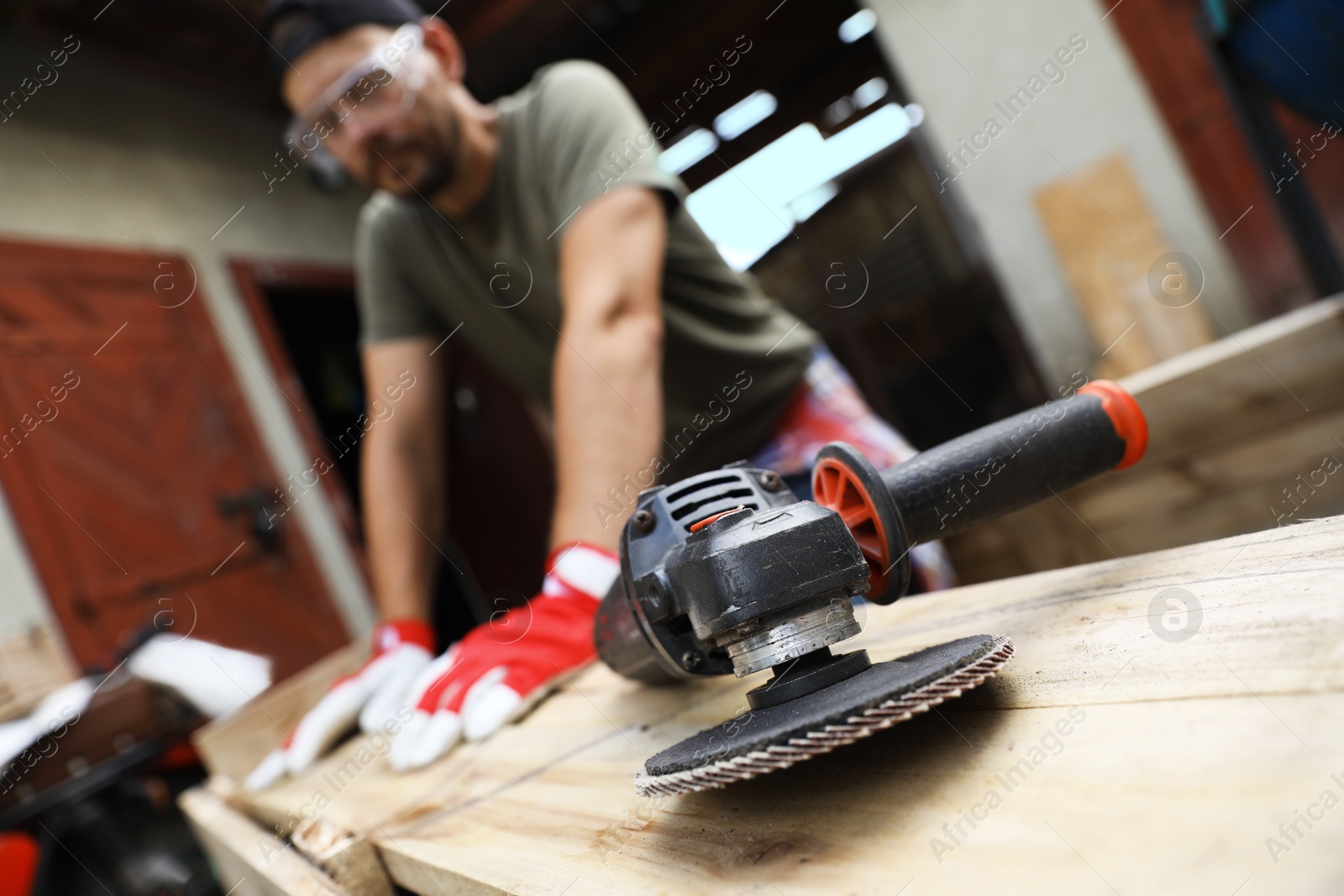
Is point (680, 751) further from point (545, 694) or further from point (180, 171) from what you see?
point (180, 171)

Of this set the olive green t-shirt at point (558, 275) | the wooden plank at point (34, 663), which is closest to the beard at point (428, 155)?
the olive green t-shirt at point (558, 275)

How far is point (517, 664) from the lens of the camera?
115 cm

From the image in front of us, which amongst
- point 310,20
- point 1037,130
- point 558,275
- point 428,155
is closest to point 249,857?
point 558,275

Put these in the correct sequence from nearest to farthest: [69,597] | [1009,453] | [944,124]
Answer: [1009,453] < [69,597] < [944,124]

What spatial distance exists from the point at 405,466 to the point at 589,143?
36.1 inches

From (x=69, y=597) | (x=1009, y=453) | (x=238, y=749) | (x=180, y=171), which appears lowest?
(x=238, y=749)

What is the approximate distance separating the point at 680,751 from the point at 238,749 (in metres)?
1.44

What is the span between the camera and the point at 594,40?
538 centimetres

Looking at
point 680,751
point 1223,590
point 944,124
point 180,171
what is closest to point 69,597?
point 180,171

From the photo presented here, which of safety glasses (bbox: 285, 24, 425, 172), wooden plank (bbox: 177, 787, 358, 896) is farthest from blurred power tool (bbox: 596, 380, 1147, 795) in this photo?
safety glasses (bbox: 285, 24, 425, 172)

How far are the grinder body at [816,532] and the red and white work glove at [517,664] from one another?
32 cm

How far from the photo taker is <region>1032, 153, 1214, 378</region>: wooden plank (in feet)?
14.6

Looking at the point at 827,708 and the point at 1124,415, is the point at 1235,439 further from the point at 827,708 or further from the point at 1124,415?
the point at 827,708

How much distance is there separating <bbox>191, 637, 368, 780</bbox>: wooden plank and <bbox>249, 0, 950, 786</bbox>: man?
0.71 feet
